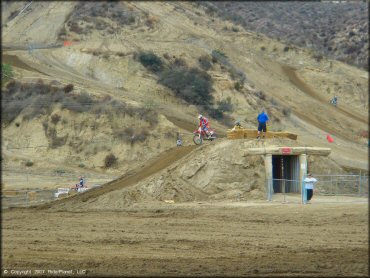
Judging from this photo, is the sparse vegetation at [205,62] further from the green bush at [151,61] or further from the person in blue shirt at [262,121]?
the person in blue shirt at [262,121]

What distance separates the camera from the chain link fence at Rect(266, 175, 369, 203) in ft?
89.2

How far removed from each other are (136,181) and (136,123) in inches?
851

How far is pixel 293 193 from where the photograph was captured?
98.5 ft

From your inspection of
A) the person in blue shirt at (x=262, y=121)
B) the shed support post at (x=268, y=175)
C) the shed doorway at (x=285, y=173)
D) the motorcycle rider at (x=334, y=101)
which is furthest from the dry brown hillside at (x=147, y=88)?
the shed support post at (x=268, y=175)

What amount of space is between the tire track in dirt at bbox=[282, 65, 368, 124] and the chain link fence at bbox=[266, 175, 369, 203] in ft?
115

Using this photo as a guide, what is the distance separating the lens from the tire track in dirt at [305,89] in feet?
221

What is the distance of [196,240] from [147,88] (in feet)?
135

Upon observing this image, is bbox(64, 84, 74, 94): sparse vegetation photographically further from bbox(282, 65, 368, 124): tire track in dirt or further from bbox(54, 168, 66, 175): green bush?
bbox(282, 65, 368, 124): tire track in dirt

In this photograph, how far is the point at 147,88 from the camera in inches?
2429

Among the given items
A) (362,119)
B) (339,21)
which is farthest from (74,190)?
(339,21)

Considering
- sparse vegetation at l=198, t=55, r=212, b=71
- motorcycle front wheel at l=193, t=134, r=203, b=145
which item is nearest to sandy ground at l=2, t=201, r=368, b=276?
motorcycle front wheel at l=193, t=134, r=203, b=145

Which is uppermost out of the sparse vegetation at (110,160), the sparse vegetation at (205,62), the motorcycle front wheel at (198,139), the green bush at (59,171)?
the sparse vegetation at (205,62)

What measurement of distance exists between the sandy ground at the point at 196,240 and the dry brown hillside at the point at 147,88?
48.7 feet

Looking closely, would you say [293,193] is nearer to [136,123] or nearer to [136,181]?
[136,181]
